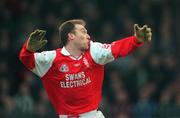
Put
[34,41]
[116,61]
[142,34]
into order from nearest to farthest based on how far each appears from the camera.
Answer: [142,34] < [34,41] < [116,61]

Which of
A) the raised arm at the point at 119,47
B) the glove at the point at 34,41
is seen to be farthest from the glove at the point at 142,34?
the glove at the point at 34,41

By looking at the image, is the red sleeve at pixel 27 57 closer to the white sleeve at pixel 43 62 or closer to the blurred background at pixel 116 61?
the white sleeve at pixel 43 62

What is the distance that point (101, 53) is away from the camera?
10047 mm

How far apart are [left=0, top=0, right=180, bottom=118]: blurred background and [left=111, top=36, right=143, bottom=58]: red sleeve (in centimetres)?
461

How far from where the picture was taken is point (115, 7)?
1745 centimetres

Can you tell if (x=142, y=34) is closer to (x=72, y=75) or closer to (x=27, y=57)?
(x=72, y=75)

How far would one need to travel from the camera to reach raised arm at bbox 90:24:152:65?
975 centimetres

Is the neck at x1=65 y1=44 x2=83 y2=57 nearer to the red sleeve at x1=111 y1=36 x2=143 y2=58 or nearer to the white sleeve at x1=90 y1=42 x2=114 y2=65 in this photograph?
the white sleeve at x1=90 y1=42 x2=114 y2=65

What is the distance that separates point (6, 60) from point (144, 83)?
2.80 meters

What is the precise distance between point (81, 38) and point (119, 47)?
50cm

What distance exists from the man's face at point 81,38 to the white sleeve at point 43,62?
314 mm

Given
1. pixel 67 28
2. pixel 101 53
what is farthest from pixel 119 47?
pixel 67 28

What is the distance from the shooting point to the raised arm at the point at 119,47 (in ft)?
32.0

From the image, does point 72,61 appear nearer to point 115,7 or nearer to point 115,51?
point 115,51
